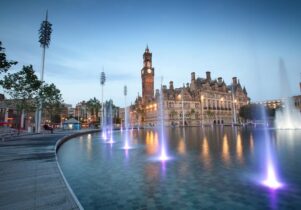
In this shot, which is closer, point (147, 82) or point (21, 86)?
point (21, 86)

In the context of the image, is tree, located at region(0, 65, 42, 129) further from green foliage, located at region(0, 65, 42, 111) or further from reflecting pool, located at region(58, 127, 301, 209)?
reflecting pool, located at region(58, 127, 301, 209)

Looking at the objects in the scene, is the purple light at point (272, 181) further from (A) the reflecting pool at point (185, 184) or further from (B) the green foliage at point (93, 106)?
(B) the green foliage at point (93, 106)

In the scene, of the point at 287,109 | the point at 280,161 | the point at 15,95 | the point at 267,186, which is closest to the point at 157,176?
the point at 267,186

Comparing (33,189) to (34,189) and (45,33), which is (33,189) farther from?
(45,33)

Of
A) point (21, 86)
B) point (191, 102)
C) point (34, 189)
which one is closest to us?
point (34, 189)

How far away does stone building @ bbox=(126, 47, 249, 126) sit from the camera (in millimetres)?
101188

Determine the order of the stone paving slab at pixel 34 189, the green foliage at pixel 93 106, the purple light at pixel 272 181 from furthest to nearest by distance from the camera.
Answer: the green foliage at pixel 93 106 < the purple light at pixel 272 181 < the stone paving slab at pixel 34 189

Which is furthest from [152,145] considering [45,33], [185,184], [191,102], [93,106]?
[191,102]

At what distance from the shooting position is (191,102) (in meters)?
104

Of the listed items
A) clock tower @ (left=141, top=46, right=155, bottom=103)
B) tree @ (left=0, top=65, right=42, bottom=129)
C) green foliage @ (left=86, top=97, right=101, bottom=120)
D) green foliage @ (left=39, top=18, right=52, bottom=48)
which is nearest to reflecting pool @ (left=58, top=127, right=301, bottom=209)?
tree @ (left=0, top=65, right=42, bottom=129)

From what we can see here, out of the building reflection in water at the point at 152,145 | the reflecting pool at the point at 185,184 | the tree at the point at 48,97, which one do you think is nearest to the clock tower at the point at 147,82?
the tree at the point at 48,97

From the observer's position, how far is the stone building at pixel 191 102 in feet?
332

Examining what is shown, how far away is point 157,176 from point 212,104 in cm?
10724

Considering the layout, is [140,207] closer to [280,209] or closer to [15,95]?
[280,209]
